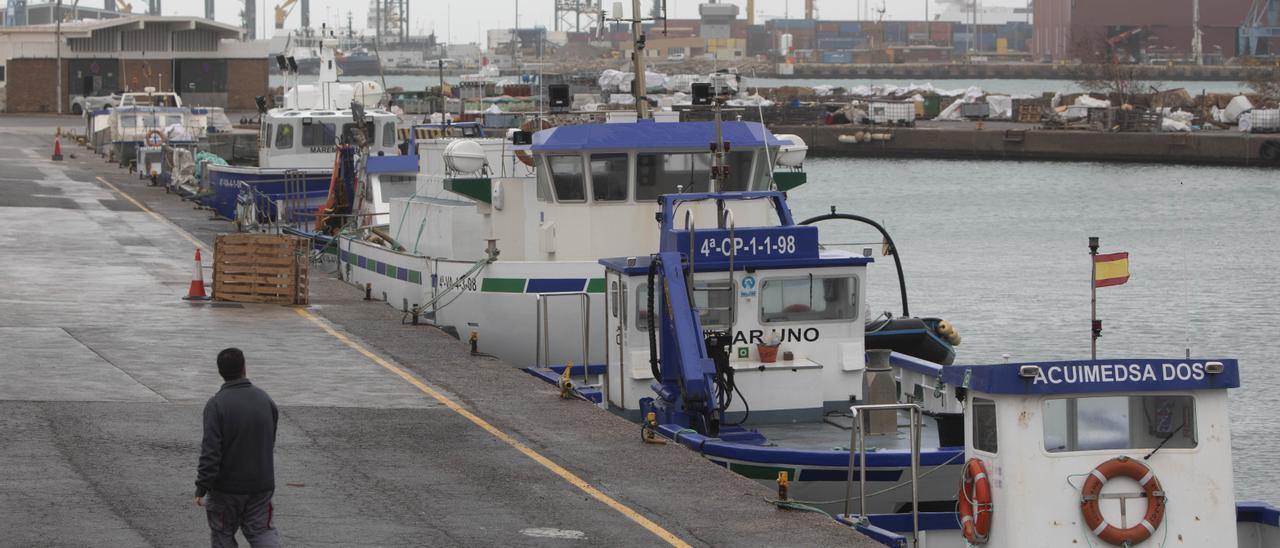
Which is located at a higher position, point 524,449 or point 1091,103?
point 1091,103

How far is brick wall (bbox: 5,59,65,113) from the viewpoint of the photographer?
99.9 metres

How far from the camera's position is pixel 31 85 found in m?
101

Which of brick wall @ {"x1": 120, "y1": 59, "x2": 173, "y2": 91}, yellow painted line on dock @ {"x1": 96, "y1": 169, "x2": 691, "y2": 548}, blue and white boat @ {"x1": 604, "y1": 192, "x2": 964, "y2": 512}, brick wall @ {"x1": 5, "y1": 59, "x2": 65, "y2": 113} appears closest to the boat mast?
yellow painted line on dock @ {"x1": 96, "y1": 169, "x2": 691, "y2": 548}

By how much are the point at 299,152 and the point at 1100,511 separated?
34.8 metres

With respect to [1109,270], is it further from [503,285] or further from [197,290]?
[197,290]

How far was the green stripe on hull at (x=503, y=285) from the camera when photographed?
24.0 metres

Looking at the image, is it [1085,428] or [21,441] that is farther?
[21,441]

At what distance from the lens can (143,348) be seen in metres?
21.8

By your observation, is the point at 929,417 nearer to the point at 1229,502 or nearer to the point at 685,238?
the point at 685,238

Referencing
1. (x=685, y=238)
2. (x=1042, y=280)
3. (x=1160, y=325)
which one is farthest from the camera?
(x=1042, y=280)

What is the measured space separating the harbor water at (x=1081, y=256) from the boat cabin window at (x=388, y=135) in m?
13.3

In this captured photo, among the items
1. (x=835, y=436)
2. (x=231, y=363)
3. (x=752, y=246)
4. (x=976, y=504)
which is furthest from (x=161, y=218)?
(x=976, y=504)

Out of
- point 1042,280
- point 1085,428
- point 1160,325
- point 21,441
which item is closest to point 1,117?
point 1042,280

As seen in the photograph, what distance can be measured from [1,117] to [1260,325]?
77.7 meters
